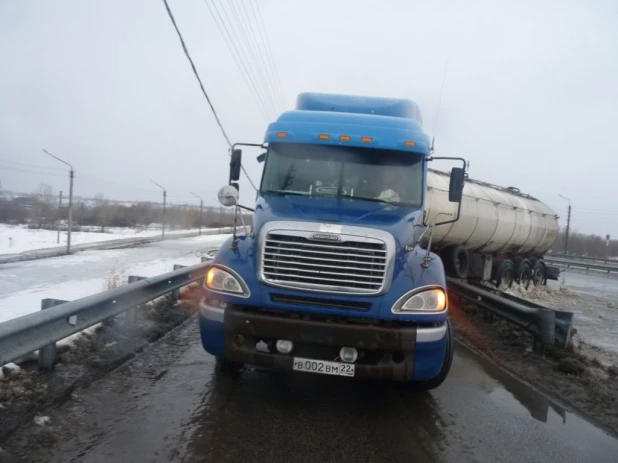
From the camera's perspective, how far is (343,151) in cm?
577

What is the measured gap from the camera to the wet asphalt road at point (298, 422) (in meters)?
3.51

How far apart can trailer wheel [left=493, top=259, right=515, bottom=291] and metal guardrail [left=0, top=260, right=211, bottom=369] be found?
12617 millimetres

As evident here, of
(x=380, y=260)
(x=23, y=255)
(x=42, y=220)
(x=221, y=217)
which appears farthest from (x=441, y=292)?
(x=221, y=217)

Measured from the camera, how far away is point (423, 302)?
427cm

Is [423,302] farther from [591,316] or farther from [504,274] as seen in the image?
[504,274]

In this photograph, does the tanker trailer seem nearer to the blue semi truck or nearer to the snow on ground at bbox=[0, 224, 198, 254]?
the blue semi truck

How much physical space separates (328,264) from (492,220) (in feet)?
38.5

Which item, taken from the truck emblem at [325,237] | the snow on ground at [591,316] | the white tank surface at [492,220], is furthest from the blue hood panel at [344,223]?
the white tank surface at [492,220]

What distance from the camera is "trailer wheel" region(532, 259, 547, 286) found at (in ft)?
63.6

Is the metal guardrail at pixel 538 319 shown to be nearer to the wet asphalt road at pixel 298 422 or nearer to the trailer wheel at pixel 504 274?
the wet asphalt road at pixel 298 422

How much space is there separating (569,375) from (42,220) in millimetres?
51401

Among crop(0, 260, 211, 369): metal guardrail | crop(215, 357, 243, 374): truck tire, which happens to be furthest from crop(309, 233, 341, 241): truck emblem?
crop(0, 260, 211, 369): metal guardrail

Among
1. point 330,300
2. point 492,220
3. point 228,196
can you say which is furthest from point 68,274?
point 492,220

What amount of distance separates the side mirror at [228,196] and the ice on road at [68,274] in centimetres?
345
